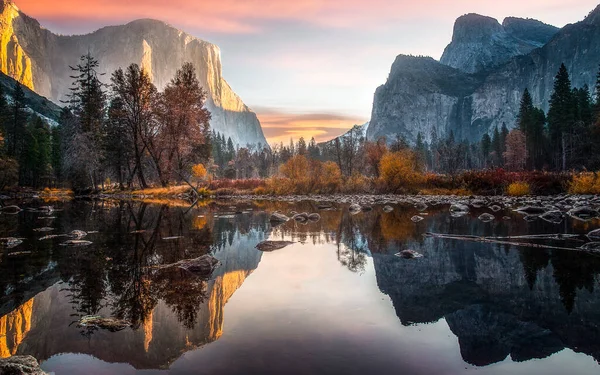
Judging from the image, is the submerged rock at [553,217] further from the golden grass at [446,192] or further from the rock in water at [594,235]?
the golden grass at [446,192]

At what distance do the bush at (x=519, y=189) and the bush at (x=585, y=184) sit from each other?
2.99 meters

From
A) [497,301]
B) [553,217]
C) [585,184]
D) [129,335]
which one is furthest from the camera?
[585,184]

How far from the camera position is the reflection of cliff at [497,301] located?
14.3 ft

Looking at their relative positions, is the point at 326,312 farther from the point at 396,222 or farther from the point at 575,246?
the point at 396,222

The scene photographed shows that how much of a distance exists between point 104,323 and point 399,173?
36357 millimetres

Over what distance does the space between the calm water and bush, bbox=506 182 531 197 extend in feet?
78.3

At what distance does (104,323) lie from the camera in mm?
4906

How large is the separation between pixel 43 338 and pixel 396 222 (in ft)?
43.7

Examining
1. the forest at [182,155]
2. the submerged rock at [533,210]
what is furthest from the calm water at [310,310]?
the forest at [182,155]

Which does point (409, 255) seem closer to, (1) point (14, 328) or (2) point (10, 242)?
(1) point (14, 328)

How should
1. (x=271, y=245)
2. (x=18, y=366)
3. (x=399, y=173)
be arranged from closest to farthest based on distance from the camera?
(x=18, y=366)
(x=271, y=245)
(x=399, y=173)

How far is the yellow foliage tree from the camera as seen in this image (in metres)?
38.7

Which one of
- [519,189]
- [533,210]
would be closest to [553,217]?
[533,210]

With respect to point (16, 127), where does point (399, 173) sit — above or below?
below
